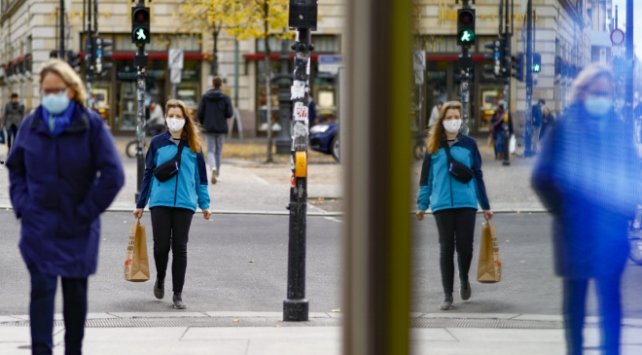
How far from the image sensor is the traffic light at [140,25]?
19625 millimetres

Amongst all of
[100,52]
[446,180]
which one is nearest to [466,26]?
[446,180]

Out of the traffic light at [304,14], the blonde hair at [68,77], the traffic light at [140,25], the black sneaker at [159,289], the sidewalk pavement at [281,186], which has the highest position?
the traffic light at [140,25]

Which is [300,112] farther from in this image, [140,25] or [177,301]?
[140,25]

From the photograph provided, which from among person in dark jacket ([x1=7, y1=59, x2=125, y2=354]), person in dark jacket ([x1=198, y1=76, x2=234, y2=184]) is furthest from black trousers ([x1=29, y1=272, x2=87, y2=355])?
person in dark jacket ([x1=198, y1=76, x2=234, y2=184])

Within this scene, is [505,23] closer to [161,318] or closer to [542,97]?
[542,97]

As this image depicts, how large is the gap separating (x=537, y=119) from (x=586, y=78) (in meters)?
0.08

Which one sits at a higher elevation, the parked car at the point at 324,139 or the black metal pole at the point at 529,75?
the black metal pole at the point at 529,75

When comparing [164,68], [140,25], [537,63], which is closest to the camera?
[537,63]

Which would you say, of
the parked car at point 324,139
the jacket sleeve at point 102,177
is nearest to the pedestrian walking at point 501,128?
the jacket sleeve at point 102,177

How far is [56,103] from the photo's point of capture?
21.1 ft

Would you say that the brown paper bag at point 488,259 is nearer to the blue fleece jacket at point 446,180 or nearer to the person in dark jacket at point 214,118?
the blue fleece jacket at point 446,180

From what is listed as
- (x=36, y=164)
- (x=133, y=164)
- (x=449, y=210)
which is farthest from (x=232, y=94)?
(x=449, y=210)

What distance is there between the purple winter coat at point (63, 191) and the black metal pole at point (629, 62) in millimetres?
4855

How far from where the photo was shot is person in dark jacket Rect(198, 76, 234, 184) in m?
22.8
